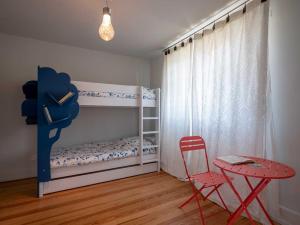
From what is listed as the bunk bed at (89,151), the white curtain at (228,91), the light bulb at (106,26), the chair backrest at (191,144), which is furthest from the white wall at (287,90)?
the bunk bed at (89,151)

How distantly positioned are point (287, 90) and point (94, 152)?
2675 mm

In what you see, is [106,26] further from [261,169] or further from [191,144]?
[261,169]

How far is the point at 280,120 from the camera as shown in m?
1.78

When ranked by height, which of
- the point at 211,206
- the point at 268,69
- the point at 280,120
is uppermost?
the point at 268,69

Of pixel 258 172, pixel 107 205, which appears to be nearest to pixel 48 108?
pixel 107 205

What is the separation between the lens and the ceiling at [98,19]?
1989mm

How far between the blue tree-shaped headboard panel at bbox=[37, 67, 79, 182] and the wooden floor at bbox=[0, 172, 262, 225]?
375 mm

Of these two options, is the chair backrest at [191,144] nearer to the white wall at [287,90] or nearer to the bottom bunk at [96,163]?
the white wall at [287,90]

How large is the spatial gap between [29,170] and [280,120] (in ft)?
12.4

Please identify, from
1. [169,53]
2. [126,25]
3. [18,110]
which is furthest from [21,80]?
[169,53]

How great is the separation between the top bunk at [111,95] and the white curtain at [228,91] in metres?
0.54

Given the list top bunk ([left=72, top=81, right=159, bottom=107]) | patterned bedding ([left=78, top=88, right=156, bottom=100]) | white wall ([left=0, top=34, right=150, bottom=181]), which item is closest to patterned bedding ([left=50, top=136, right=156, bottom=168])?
white wall ([left=0, top=34, right=150, bottom=181])

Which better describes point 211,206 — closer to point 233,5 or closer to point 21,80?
point 233,5

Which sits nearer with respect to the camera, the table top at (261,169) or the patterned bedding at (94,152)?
the table top at (261,169)
